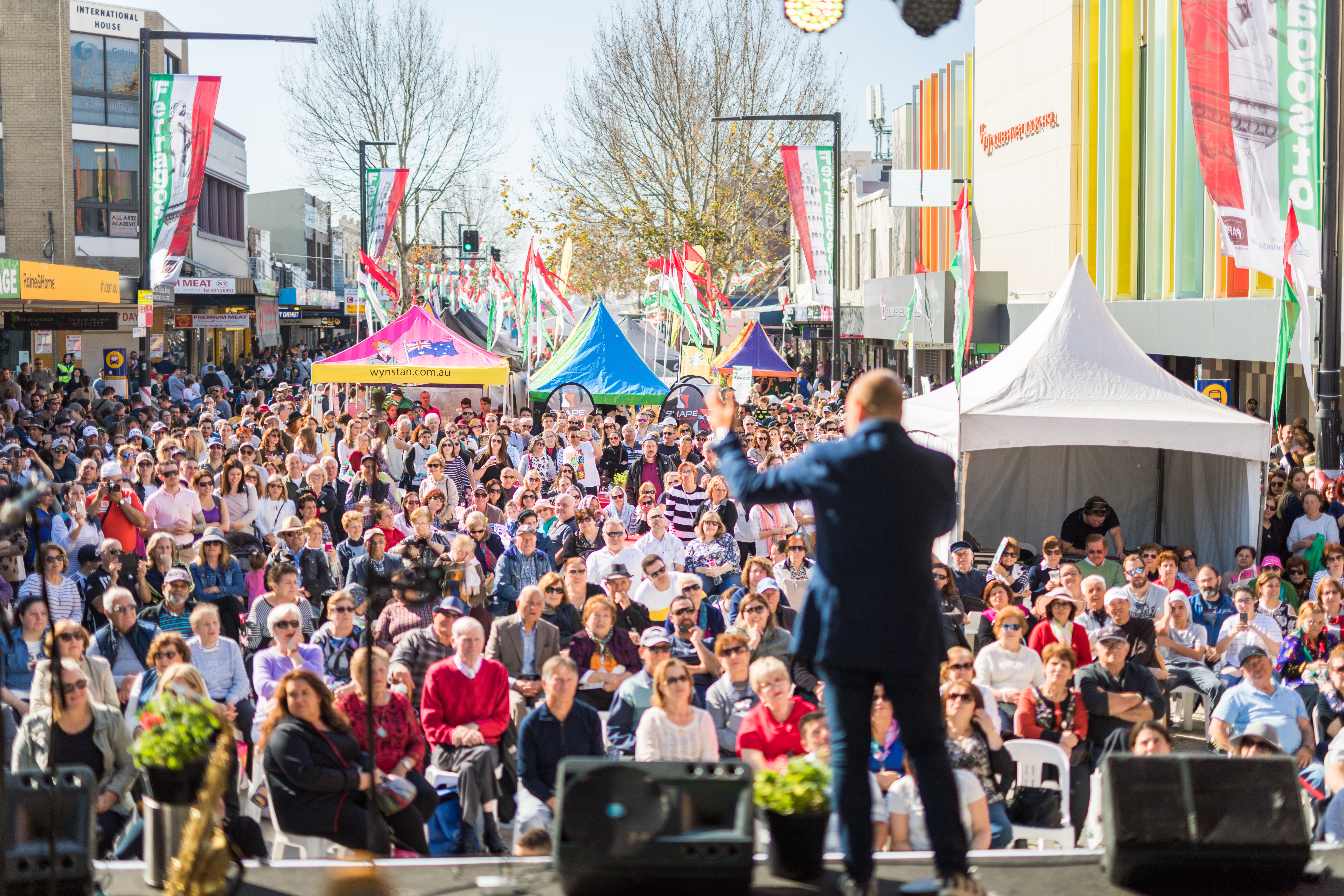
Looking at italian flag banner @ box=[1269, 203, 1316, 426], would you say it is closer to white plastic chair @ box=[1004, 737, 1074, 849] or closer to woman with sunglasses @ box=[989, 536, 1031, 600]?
woman with sunglasses @ box=[989, 536, 1031, 600]

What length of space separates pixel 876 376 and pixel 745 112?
3378 cm

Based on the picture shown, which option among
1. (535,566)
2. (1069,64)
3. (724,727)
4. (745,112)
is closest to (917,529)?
(724,727)

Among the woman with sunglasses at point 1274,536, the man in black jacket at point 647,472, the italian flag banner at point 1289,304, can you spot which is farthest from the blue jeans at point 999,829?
the man in black jacket at point 647,472

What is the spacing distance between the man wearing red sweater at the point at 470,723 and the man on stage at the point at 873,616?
3255mm

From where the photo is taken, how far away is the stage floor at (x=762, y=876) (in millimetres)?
3838

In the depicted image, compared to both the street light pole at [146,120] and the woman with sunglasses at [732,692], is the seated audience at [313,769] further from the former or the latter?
the street light pole at [146,120]

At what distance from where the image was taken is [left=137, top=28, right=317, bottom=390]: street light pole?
1634 cm

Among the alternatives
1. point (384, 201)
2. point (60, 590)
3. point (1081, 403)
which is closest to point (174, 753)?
point (60, 590)

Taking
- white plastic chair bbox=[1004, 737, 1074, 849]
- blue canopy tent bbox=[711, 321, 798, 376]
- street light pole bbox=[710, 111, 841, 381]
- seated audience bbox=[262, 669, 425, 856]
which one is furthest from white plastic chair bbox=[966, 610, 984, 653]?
blue canopy tent bbox=[711, 321, 798, 376]

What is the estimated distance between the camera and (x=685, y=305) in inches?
996

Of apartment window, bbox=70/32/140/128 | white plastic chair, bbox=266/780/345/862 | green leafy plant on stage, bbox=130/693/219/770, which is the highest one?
apartment window, bbox=70/32/140/128

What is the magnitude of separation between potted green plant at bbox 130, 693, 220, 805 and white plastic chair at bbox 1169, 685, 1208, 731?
6.89 meters

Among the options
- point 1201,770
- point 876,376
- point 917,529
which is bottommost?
point 1201,770

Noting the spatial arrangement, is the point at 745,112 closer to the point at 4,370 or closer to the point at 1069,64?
the point at 1069,64
